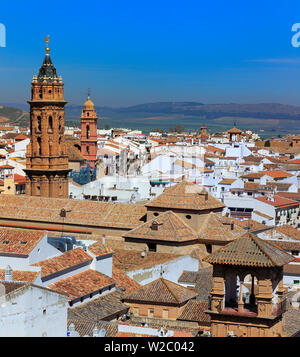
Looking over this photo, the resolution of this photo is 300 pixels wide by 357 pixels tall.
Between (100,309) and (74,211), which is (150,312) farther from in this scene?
(74,211)

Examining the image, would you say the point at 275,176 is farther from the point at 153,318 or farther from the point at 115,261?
the point at 153,318

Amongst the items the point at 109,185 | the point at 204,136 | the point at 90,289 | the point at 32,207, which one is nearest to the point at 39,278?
the point at 90,289

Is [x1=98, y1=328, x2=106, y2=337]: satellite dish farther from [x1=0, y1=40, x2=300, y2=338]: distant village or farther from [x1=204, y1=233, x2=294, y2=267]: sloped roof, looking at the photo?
[x1=204, y1=233, x2=294, y2=267]: sloped roof

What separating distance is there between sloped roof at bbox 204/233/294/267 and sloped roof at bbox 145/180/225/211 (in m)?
16.6

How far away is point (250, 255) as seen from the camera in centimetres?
1527

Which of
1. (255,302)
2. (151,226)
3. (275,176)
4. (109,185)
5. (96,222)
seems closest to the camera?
(255,302)

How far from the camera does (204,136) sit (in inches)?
4658

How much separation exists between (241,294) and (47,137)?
31.4 m

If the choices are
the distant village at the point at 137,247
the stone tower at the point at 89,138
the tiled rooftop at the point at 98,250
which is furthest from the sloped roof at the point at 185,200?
the stone tower at the point at 89,138

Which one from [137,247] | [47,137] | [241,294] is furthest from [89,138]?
[241,294]

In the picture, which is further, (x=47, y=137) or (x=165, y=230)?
(x=47, y=137)

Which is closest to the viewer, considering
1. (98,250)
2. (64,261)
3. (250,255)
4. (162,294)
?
(250,255)

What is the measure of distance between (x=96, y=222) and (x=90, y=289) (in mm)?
11512

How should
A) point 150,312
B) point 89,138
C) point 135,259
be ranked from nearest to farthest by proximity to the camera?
point 150,312 < point 135,259 < point 89,138
